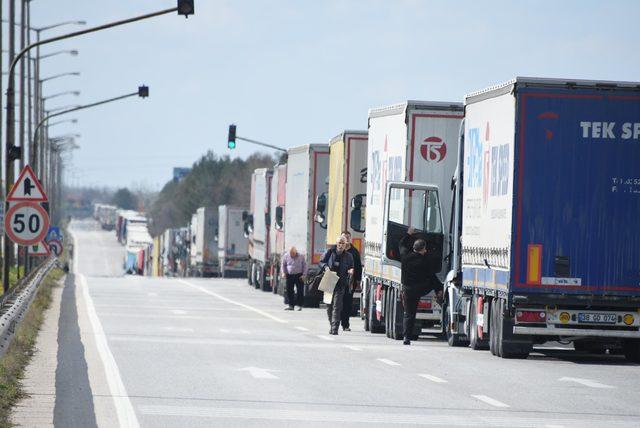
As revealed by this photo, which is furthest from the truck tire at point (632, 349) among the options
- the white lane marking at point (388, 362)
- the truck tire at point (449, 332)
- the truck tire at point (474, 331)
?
the white lane marking at point (388, 362)

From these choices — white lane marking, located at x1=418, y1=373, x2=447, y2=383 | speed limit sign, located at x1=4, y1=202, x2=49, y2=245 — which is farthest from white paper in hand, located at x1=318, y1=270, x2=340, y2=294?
white lane marking, located at x1=418, y1=373, x2=447, y2=383

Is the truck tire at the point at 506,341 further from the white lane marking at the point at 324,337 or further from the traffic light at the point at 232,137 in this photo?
the traffic light at the point at 232,137

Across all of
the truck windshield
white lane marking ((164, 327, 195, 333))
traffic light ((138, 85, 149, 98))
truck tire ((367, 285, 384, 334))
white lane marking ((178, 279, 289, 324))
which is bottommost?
white lane marking ((178, 279, 289, 324))

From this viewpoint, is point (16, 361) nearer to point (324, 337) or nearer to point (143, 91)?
point (324, 337)

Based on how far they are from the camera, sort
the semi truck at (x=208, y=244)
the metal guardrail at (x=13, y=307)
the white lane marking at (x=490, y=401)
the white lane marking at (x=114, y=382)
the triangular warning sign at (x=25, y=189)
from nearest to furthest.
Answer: the white lane marking at (x=114, y=382) < the white lane marking at (x=490, y=401) < the metal guardrail at (x=13, y=307) < the triangular warning sign at (x=25, y=189) < the semi truck at (x=208, y=244)

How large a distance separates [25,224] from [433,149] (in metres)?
8.64

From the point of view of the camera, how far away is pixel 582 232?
70.4 feet

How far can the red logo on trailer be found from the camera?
86.4ft

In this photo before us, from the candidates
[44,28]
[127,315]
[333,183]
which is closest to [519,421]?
[127,315]

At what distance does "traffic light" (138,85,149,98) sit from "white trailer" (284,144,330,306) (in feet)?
13.8

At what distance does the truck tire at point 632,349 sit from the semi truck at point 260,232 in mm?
30992

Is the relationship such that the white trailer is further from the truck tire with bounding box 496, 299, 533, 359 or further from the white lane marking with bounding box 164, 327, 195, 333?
the truck tire with bounding box 496, 299, 533, 359

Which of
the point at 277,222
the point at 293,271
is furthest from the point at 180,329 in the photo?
the point at 277,222

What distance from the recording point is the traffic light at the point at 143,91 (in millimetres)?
42125
